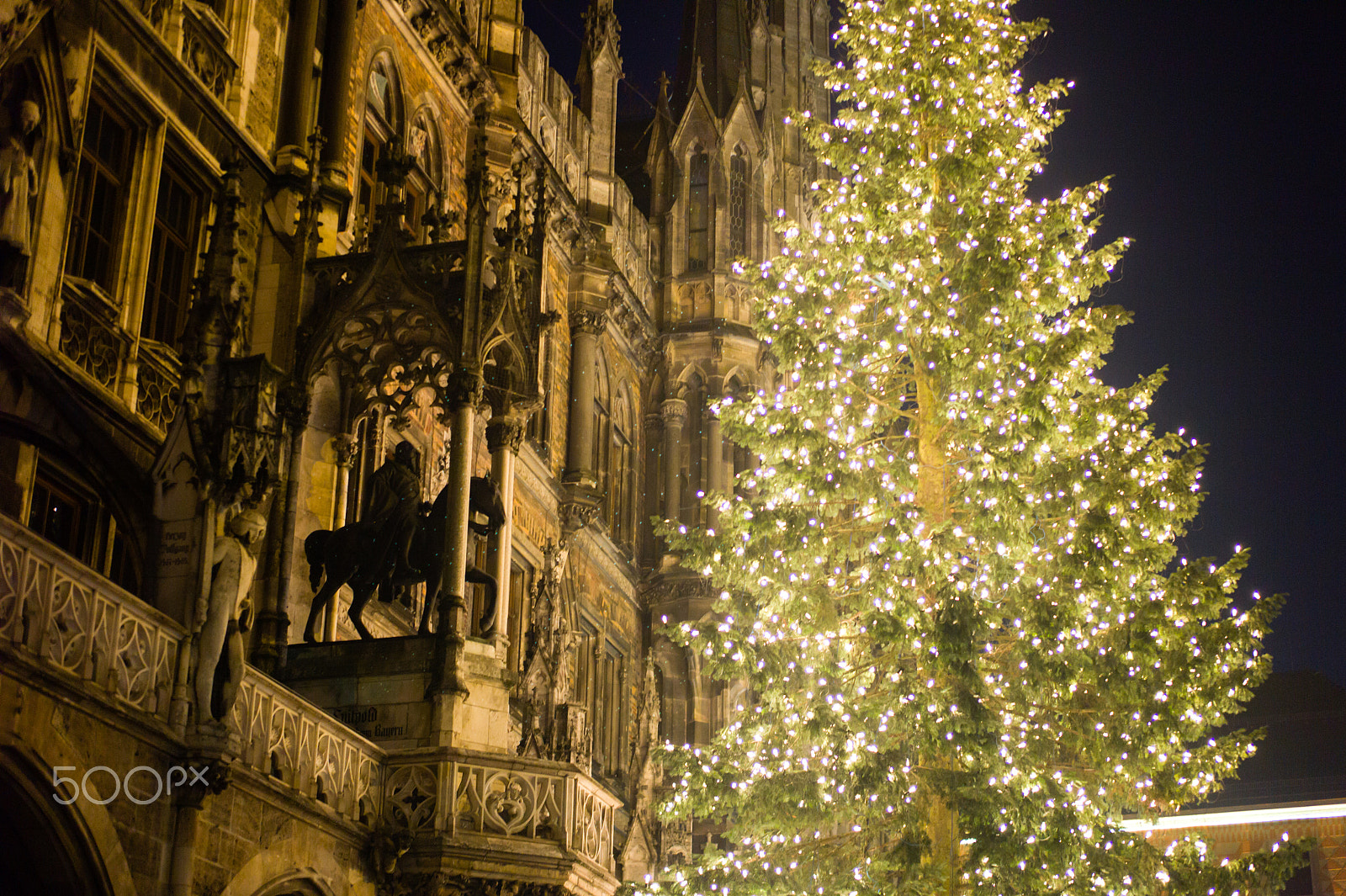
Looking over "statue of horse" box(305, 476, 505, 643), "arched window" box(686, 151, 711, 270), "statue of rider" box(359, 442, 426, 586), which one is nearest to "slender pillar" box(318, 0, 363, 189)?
"statue of rider" box(359, 442, 426, 586)

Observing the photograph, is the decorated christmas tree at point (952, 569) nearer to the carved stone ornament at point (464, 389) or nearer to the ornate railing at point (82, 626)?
the carved stone ornament at point (464, 389)

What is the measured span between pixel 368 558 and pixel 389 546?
0.84 ft

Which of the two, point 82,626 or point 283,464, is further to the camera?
point 283,464

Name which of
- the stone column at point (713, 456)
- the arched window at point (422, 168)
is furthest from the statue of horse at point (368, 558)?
the stone column at point (713, 456)

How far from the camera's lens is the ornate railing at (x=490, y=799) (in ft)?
51.3

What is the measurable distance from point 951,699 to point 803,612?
2124mm

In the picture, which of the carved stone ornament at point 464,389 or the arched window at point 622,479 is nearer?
the carved stone ornament at point 464,389

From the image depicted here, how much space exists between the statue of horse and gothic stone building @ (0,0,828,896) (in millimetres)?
46

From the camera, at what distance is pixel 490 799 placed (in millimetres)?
15922

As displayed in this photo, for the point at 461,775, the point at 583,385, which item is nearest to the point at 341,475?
the point at 461,775

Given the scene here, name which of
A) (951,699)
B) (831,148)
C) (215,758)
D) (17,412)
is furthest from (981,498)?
(17,412)

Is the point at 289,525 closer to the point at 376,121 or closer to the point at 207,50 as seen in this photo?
the point at 207,50

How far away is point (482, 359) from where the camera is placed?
17.5m

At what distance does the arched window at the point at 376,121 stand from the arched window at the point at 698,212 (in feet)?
43.2
